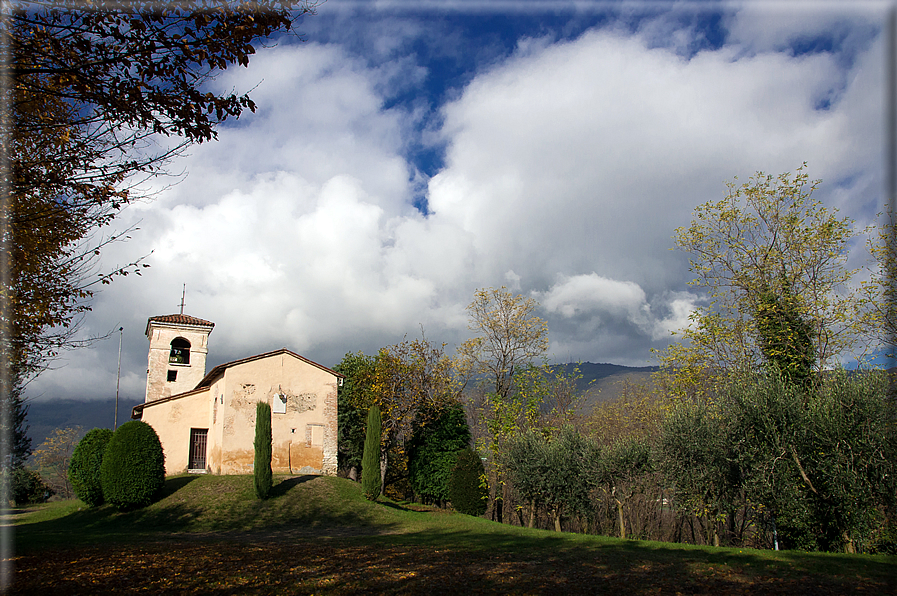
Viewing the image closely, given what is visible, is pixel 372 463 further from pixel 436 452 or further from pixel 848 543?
pixel 848 543

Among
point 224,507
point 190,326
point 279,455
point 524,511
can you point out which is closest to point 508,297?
point 524,511

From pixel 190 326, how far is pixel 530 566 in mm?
33804

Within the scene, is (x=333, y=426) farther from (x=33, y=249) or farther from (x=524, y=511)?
(x=33, y=249)

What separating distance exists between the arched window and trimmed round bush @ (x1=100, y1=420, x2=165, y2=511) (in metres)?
16.4

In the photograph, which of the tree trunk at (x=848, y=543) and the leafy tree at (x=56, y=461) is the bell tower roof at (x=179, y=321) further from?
the tree trunk at (x=848, y=543)

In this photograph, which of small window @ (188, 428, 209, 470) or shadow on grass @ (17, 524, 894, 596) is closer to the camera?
shadow on grass @ (17, 524, 894, 596)

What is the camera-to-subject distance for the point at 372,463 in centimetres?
2645

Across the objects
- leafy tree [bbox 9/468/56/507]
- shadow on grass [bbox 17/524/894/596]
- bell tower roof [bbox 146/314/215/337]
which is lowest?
leafy tree [bbox 9/468/56/507]

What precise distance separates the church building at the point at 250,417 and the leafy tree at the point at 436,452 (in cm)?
709

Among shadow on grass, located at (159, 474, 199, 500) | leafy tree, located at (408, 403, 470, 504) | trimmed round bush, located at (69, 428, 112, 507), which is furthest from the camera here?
leafy tree, located at (408, 403, 470, 504)

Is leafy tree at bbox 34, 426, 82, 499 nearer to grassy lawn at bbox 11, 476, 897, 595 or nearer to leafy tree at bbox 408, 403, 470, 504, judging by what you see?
leafy tree at bbox 408, 403, 470, 504

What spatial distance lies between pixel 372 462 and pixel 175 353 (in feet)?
64.8

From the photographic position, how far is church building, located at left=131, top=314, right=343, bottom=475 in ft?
92.6

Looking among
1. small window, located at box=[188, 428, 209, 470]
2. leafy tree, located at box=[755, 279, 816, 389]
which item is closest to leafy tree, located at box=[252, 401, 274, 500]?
small window, located at box=[188, 428, 209, 470]
